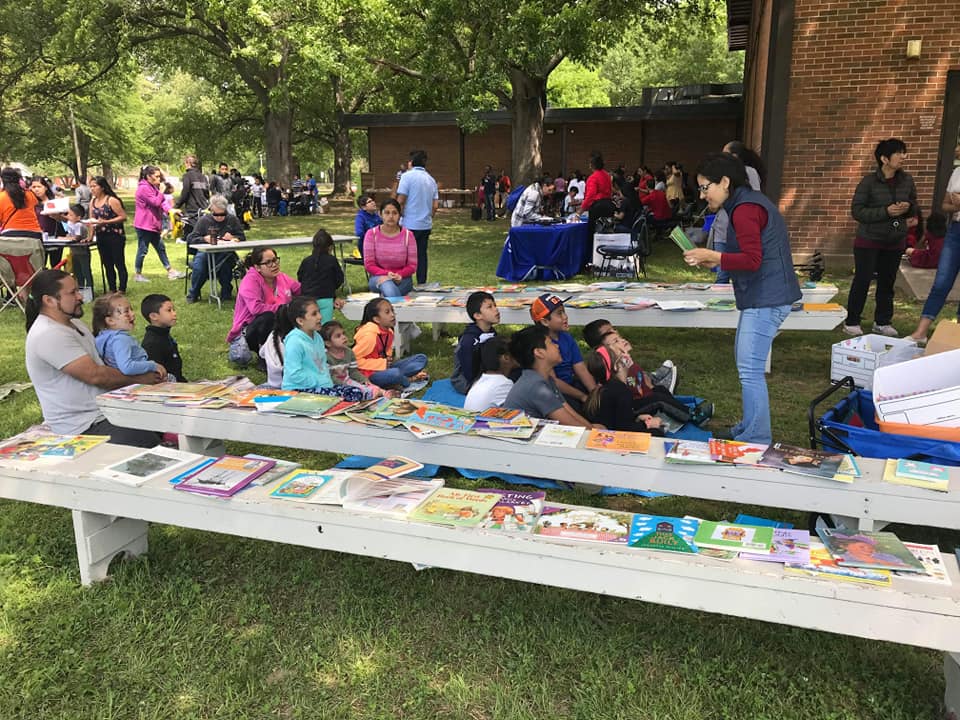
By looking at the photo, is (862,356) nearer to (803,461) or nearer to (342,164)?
(803,461)

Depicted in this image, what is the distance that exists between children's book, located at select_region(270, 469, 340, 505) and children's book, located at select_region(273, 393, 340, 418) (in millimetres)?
481

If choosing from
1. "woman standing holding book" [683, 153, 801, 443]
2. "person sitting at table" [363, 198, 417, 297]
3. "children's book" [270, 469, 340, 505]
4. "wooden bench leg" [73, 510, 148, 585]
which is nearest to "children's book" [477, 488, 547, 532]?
"children's book" [270, 469, 340, 505]

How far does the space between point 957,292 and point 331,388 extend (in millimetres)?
7028

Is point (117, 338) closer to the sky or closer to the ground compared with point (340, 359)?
closer to the sky

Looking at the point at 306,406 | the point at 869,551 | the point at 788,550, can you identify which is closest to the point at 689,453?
the point at 788,550

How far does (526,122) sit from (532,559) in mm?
16503

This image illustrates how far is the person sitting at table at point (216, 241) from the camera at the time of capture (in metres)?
9.38

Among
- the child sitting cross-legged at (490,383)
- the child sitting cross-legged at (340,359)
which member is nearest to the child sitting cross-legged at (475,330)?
the child sitting cross-legged at (490,383)

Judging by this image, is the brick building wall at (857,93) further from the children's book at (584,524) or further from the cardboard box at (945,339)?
the children's book at (584,524)

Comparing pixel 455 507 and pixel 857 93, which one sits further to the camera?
pixel 857 93

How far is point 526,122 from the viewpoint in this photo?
58.2 ft

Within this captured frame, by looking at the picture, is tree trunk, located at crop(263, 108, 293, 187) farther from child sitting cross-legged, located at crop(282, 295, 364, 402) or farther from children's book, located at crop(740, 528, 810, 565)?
children's book, located at crop(740, 528, 810, 565)

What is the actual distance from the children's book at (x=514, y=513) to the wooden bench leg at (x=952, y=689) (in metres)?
1.37

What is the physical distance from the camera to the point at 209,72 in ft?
100
